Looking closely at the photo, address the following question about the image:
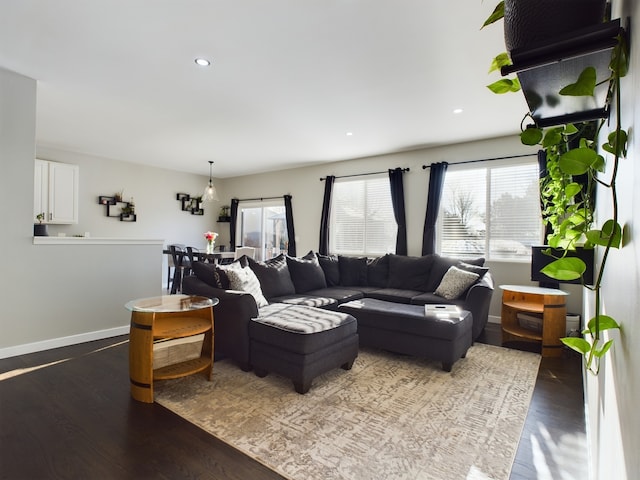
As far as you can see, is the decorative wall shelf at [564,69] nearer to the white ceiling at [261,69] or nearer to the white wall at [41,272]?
the white ceiling at [261,69]

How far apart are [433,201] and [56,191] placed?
20.2 feet

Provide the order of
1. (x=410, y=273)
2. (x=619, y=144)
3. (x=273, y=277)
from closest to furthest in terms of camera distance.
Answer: (x=619, y=144) → (x=273, y=277) → (x=410, y=273)

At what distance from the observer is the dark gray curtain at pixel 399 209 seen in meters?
5.73

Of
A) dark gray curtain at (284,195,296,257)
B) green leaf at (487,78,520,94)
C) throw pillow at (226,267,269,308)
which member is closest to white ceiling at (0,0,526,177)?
green leaf at (487,78,520,94)

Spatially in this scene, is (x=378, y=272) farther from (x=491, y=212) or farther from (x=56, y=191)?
(x=56, y=191)

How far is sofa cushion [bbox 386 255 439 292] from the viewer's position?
4816mm

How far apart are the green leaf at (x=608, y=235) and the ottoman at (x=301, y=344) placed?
2.17m

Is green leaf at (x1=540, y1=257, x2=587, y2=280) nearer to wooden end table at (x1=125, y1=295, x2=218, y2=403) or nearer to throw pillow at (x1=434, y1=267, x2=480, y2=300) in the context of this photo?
wooden end table at (x1=125, y1=295, x2=218, y2=403)

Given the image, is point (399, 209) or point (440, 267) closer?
point (440, 267)

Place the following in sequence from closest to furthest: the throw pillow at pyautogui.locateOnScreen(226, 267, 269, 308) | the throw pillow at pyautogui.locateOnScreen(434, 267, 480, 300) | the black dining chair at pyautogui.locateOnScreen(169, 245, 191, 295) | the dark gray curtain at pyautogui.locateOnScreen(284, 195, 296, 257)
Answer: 1. the throw pillow at pyautogui.locateOnScreen(226, 267, 269, 308)
2. the throw pillow at pyautogui.locateOnScreen(434, 267, 480, 300)
3. the black dining chair at pyautogui.locateOnScreen(169, 245, 191, 295)
4. the dark gray curtain at pyautogui.locateOnScreen(284, 195, 296, 257)

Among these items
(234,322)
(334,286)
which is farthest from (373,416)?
(334,286)

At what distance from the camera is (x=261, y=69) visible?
308 cm

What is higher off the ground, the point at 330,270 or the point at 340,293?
the point at 330,270

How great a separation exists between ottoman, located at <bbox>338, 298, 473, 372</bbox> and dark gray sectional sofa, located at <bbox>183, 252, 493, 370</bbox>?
4.2 inches
